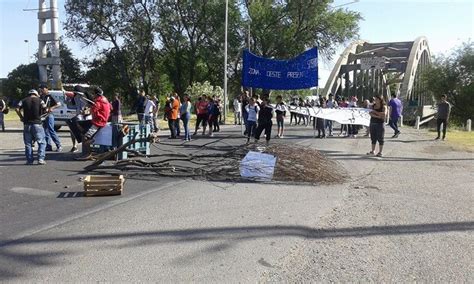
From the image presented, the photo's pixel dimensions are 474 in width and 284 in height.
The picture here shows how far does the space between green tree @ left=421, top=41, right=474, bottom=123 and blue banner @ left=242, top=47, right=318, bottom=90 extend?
31837 millimetres

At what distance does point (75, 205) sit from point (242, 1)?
41.8 meters

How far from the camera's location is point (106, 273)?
4281 millimetres

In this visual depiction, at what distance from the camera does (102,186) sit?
7.60m

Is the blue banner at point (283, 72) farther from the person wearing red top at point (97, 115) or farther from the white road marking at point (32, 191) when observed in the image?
the white road marking at point (32, 191)

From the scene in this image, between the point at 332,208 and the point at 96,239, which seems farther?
the point at 332,208

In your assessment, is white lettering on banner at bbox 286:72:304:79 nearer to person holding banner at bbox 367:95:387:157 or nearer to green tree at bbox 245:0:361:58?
person holding banner at bbox 367:95:387:157

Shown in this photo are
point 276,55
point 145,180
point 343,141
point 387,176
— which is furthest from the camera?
point 276,55

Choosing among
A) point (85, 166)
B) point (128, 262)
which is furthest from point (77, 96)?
point (128, 262)

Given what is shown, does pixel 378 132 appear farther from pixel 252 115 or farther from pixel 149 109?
pixel 149 109

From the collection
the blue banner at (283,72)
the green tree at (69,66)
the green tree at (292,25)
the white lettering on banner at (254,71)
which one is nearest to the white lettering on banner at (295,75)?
the blue banner at (283,72)

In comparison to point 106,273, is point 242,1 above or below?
above

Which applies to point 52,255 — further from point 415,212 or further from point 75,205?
point 415,212

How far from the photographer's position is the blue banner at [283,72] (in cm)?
1733

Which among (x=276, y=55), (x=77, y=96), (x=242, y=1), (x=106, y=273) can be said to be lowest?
(x=106, y=273)
